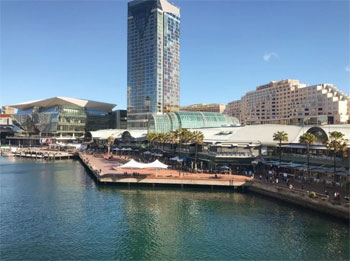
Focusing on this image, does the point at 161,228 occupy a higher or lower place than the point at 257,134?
lower

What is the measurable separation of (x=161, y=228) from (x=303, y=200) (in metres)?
26.4

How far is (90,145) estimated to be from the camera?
177500 millimetres

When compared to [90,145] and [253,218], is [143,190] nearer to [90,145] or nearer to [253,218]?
[253,218]

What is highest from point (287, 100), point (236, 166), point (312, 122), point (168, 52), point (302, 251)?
point (168, 52)

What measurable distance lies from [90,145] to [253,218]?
146m

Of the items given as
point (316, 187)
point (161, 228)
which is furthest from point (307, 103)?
point (161, 228)

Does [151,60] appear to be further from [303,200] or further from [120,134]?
[303,200]

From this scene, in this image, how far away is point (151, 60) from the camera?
190750 mm

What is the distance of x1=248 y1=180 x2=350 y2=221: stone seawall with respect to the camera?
44844mm

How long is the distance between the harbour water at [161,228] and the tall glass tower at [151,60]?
13354 centimetres

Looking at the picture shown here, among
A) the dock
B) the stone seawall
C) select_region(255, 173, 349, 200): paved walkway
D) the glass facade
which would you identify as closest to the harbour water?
the stone seawall

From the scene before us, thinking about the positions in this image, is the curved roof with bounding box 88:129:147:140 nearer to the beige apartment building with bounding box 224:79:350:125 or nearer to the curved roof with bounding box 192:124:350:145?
the curved roof with bounding box 192:124:350:145

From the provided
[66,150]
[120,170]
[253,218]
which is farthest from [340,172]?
[66,150]

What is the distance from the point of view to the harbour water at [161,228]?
3444 centimetres
